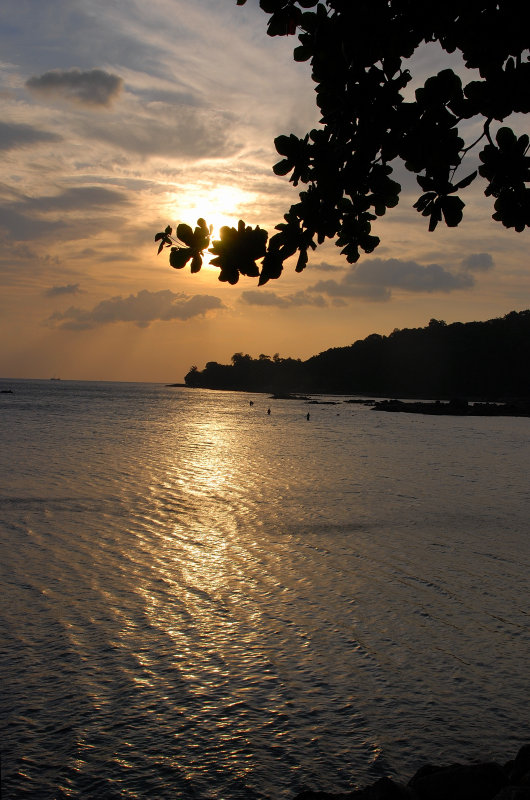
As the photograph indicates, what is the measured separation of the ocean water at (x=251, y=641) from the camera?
6.90 m

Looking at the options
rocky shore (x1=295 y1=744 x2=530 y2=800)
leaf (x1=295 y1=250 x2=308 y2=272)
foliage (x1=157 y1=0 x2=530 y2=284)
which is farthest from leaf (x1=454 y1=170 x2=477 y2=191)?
rocky shore (x1=295 y1=744 x2=530 y2=800)

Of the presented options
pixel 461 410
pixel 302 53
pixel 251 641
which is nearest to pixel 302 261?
pixel 302 53

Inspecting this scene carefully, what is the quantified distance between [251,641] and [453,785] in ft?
14.9

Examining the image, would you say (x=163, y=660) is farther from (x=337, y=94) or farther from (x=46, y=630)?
(x=337, y=94)

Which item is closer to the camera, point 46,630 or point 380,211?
point 380,211

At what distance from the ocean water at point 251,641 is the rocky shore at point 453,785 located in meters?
0.66

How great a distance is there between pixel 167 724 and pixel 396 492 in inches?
770

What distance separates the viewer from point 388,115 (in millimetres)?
6008

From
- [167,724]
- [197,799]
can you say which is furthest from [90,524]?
[197,799]

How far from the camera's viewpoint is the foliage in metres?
5.53

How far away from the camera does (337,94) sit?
594 centimetres

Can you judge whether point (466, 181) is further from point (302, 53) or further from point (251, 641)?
point (251, 641)

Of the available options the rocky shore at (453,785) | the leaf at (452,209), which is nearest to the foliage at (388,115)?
the leaf at (452,209)

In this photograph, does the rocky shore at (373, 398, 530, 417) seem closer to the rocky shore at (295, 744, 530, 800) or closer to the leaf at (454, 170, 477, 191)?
the rocky shore at (295, 744, 530, 800)
